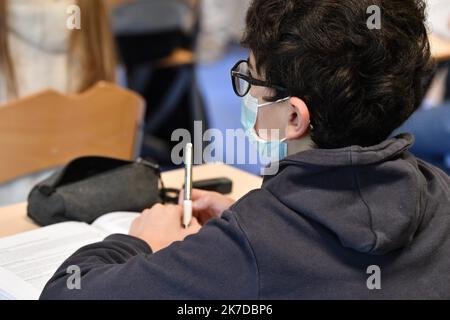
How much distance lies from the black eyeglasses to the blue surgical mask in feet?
0.04

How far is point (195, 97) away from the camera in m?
3.24

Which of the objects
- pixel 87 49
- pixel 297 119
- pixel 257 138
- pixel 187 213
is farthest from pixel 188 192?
pixel 87 49

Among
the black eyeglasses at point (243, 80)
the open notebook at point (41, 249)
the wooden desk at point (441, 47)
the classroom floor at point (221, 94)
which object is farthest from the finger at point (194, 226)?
the classroom floor at point (221, 94)

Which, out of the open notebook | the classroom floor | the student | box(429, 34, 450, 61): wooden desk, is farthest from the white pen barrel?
the classroom floor

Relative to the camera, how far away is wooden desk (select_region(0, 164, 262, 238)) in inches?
53.5

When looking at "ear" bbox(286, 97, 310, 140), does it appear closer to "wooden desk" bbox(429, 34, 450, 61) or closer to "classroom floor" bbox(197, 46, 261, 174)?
"wooden desk" bbox(429, 34, 450, 61)

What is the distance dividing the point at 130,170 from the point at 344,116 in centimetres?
58

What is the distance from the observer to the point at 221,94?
172 inches

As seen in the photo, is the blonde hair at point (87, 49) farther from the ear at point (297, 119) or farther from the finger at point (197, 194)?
the ear at point (297, 119)

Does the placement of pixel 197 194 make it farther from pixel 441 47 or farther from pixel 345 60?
pixel 441 47

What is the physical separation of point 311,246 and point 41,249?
1.60 ft

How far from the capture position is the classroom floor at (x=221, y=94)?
389cm
